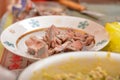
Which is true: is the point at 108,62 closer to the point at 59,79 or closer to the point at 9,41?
the point at 59,79

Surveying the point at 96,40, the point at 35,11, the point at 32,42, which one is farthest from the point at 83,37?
the point at 35,11

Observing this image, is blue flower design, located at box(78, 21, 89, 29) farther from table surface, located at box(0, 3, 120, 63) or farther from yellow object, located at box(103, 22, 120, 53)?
table surface, located at box(0, 3, 120, 63)

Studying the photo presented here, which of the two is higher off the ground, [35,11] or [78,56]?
[78,56]

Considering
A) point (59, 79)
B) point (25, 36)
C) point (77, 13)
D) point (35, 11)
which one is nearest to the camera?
point (59, 79)

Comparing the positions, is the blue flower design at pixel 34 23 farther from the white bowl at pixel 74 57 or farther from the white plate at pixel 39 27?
the white bowl at pixel 74 57

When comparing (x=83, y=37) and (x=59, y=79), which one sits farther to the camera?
(x=83, y=37)

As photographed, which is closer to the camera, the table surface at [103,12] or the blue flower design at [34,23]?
the blue flower design at [34,23]

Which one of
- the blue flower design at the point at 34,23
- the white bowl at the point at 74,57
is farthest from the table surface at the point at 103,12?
the white bowl at the point at 74,57
